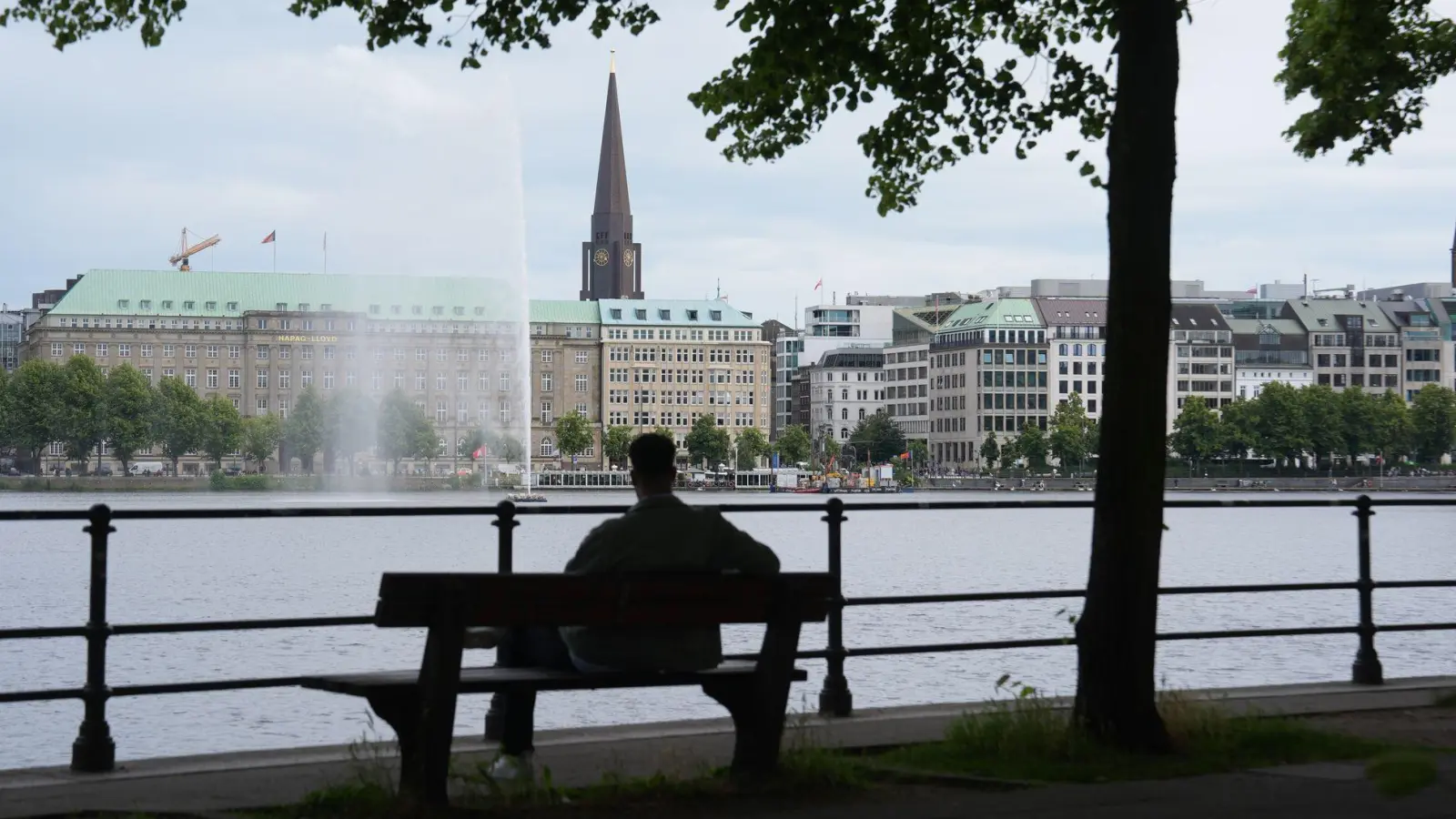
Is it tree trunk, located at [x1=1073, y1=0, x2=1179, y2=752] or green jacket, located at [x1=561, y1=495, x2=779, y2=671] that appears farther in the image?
tree trunk, located at [x1=1073, y1=0, x2=1179, y2=752]

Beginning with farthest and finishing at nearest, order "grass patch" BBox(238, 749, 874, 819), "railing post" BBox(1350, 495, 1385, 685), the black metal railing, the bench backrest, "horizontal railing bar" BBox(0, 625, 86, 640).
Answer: "railing post" BBox(1350, 495, 1385, 685) < the black metal railing < "horizontal railing bar" BBox(0, 625, 86, 640) < "grass patch" BBox(238, 749, 874, 819) < the bench backrest

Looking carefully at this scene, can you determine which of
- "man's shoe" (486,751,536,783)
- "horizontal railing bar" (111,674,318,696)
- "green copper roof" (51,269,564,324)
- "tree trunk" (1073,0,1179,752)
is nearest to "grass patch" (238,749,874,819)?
"man's shoe" (486,751,536,783)

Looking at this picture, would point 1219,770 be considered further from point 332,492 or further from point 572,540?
point 332,492

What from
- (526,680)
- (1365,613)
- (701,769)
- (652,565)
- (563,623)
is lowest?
(701,769)

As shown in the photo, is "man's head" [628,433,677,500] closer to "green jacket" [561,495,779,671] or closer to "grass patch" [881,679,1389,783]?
"green jacket" [561,495,779,671]

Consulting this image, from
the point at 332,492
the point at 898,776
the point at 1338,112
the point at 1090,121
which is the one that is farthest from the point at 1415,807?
the point at 332,492

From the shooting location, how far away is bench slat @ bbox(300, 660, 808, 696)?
6.65 meters

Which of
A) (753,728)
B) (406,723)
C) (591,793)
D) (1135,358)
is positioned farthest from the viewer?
(1135,358)

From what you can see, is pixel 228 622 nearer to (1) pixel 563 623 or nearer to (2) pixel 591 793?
(2) pixel 591 793

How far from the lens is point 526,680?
6840mm

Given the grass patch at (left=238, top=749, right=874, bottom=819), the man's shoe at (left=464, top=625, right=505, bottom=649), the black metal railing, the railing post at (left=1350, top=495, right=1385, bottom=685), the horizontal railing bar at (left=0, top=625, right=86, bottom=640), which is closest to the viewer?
the grass patch at (left=238, top=749, right=874, bottom=819)

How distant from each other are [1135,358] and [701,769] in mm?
2727

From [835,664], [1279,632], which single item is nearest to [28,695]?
[835,664]

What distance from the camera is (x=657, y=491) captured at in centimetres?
732
